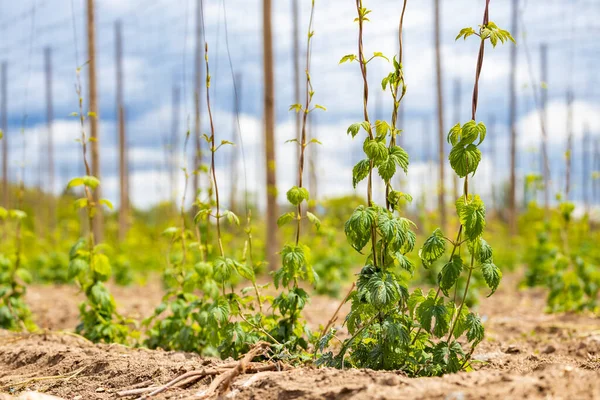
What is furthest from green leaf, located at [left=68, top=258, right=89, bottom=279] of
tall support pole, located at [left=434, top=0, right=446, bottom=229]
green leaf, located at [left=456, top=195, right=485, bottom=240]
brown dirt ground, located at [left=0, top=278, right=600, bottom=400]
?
tall support pole, located at [left=434, top=0, right=446, bottom=229]

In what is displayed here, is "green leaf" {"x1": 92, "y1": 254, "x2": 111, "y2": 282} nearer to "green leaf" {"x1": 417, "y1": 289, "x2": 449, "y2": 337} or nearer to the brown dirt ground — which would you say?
the brown dirt ground

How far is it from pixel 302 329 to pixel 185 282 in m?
1.29

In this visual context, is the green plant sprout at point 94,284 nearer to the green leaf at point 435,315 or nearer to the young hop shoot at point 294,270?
the young hop shoot at point 294,270

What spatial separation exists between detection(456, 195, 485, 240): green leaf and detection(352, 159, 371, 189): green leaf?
0.46 meters

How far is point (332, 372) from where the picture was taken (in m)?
2.69

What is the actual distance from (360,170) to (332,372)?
961 millimetres

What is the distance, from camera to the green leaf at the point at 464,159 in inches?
107

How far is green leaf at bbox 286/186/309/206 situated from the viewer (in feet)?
11.0

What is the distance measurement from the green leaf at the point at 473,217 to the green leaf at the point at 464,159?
14 centimetres

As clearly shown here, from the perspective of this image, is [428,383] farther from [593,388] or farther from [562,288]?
[562,288]

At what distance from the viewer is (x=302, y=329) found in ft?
11.6

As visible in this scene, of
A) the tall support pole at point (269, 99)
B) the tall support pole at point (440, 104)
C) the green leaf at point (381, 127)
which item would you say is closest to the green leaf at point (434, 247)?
the green leaf at point (381, 127)

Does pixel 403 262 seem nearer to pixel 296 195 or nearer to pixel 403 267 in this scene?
pixel 403 267

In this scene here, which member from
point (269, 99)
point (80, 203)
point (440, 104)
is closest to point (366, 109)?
point (80, 203)
